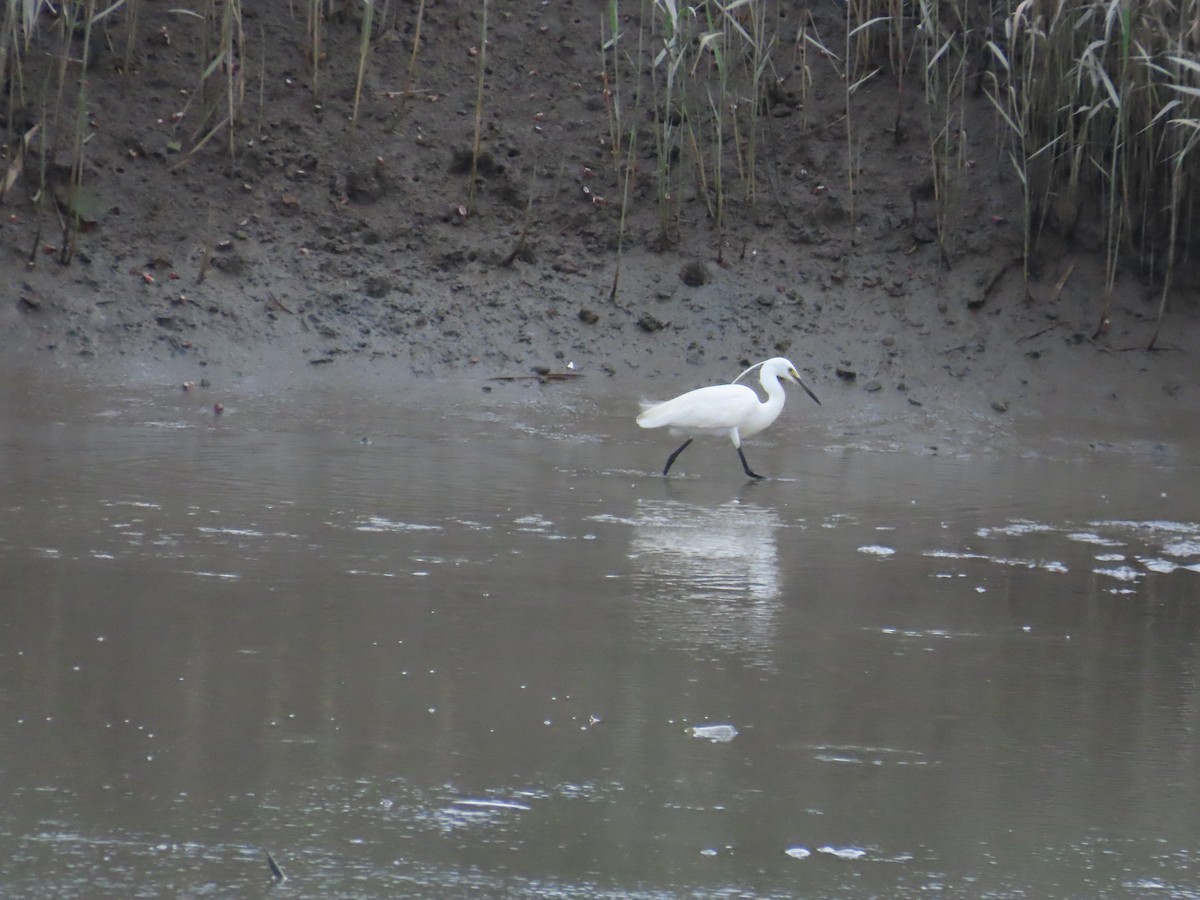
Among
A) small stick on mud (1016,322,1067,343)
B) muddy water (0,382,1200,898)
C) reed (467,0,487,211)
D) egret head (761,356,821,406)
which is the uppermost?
reed (467,0,487,211)

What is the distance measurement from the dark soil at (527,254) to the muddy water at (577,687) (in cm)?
244

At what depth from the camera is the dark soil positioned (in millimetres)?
8648

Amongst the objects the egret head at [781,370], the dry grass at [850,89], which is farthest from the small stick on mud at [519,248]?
the egret head at [781,370]

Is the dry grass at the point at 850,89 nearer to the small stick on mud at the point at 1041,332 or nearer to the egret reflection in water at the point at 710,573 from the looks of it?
the small stick on mud at the point at 1041,332

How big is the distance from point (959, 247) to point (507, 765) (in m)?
7.34

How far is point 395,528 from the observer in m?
5.13

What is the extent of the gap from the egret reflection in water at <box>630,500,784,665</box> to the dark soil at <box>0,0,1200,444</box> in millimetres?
2714

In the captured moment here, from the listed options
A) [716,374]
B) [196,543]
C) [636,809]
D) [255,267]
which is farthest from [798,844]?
[255,267]

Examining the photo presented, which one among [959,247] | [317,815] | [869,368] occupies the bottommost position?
[317,815]

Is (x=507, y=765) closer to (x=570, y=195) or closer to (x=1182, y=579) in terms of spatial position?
(x=1182, y=579)

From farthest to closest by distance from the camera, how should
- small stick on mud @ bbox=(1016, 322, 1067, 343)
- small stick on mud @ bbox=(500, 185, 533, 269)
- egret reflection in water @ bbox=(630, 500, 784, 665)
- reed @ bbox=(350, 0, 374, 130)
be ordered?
small stick on mud @ bbox=(500, 185, 533, 269) → small stick on mud @ bbox=(1016, 322, 1067, 343) → reed @ bbox=(350, 0, 374, 130) → egret reflection in water @ bbox=(630, 500, 784, 665)

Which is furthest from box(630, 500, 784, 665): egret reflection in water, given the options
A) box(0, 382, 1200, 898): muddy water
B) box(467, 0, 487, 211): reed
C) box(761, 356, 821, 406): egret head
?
box(467, 0, 487, 211): reed

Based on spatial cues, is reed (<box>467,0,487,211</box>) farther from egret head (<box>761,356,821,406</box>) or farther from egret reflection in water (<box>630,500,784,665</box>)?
egret reflection in water (<box>630,500,784,665</box>)

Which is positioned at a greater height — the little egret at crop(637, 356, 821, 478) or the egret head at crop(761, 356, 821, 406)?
the egret head at crop(761, 356, 821, 406)
